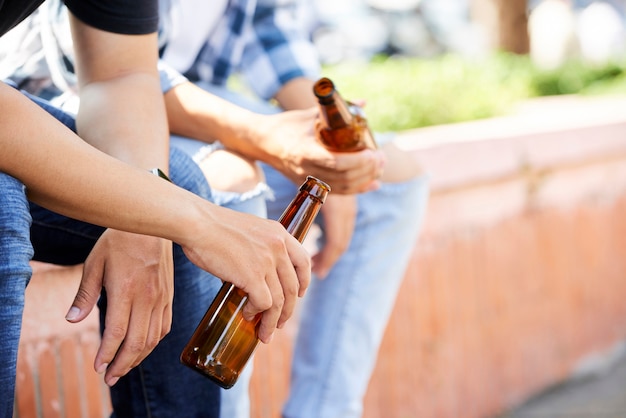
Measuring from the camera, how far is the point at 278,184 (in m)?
2.06

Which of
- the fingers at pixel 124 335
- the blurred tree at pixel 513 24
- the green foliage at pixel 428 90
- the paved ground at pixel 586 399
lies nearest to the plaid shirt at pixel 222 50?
the fingers at pixel 124 335

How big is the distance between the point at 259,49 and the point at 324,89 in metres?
0.69

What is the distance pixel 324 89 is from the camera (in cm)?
164

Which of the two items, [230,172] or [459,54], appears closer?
[230,172]

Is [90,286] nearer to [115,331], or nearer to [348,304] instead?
[115,331]

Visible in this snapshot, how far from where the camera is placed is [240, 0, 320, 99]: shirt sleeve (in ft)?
7.32

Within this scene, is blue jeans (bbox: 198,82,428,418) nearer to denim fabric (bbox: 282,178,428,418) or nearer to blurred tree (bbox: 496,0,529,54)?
denim fabric (bbox: 282,178,428,418)

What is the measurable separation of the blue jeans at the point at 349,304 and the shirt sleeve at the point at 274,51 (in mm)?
140

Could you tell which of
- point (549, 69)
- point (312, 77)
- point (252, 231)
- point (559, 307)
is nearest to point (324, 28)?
point (549, 69)

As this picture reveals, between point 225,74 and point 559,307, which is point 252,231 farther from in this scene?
point 559,307

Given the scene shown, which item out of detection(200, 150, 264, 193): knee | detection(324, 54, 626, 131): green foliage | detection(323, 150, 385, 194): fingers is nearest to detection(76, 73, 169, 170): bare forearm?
detection(200, 150, 264, 193): knee

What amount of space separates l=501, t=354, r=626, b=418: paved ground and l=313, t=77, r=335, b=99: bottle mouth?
222 centimetres

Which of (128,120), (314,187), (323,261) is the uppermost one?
(128,120)

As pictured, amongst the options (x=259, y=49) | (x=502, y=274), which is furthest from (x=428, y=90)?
(x=259, y=49)
